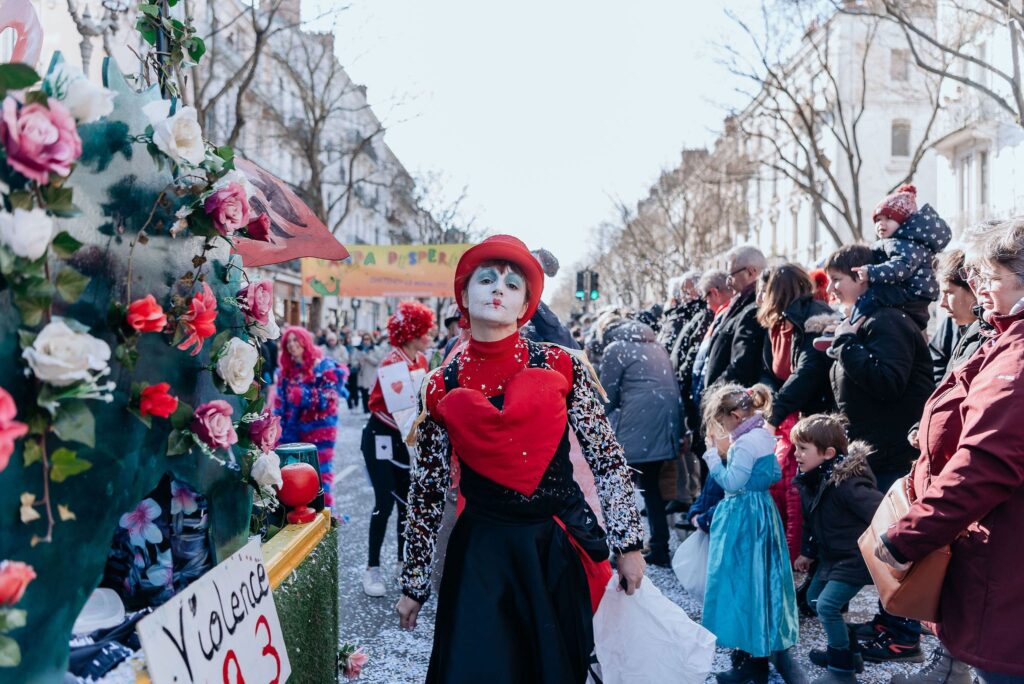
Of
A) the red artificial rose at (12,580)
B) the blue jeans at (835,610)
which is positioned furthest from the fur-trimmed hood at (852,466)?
the red artificial rose at (12,580)

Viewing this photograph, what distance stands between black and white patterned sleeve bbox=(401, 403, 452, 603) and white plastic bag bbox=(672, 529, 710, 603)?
188cm

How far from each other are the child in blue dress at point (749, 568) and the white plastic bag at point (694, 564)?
23 centimetres

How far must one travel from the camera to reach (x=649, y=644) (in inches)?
122

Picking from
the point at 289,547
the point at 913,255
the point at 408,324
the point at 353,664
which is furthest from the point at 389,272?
the point at 289,547

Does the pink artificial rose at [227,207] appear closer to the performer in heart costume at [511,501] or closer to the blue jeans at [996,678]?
the performer in heart costume at [511,501]

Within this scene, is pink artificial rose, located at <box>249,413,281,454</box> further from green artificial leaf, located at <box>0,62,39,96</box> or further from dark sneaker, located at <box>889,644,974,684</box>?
dark sneaker, located at <box>889,644,974,684</box>

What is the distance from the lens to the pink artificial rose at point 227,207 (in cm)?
202

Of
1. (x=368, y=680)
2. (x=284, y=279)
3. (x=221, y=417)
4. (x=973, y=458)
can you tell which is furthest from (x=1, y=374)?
(x=284, y=279)

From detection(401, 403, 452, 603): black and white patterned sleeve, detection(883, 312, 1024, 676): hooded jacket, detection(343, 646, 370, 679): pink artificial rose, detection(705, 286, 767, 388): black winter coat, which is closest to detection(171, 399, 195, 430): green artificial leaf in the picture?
detection(401, 403, 452, 603): black and white patterned sleeve

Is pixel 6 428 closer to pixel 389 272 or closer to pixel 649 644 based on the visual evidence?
pixel 649 644

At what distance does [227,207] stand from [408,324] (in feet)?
14.6

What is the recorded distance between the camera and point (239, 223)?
2.05 metres

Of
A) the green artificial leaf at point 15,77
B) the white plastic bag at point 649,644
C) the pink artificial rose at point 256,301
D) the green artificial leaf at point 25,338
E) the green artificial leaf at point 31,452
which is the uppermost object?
the green artificial leaf at point 15,77

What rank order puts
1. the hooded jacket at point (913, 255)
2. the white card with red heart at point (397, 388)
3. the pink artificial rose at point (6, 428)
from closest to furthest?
the pink artificial rose at point (6, 428)
the hooded jacket at point (913, 255)
the white card with red heart at point (397, 388)
